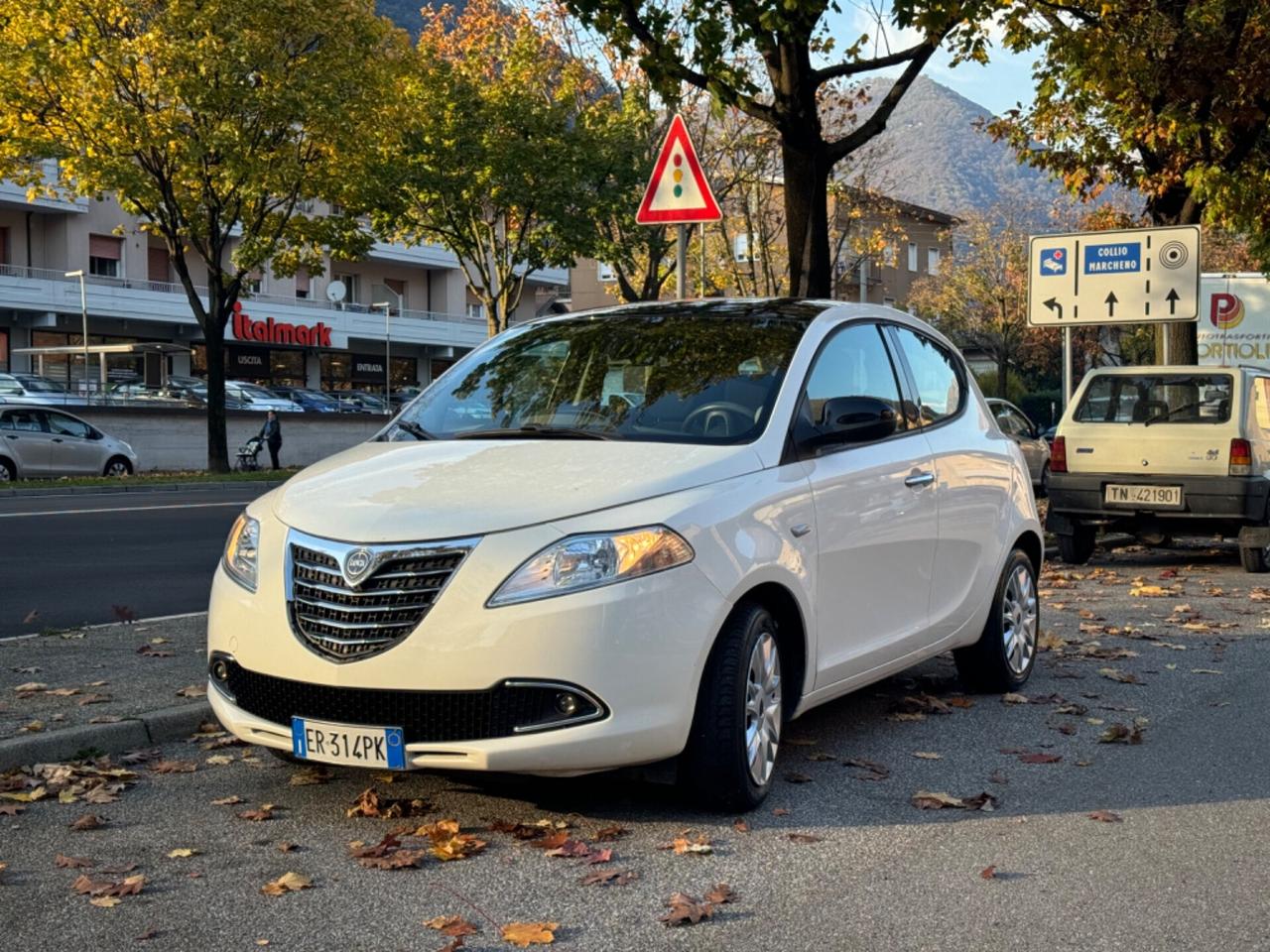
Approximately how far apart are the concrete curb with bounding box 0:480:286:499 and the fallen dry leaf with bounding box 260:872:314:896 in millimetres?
19695

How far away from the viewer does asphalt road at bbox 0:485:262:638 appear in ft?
32.9

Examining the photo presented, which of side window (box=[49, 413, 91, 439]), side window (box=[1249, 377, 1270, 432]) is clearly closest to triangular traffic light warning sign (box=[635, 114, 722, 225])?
side window (box=[1249, 377, 1270, 432])

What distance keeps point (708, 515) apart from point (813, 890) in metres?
1.20

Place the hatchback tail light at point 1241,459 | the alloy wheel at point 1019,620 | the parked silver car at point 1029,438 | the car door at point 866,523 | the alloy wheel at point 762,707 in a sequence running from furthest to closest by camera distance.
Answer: the parked silver car at point 1029,438 → the hatchback tail light at point 1241,459 → the alloy wheel at point 1019,620 → the car door at point 866,523 → the alloy wheel at point 762,707

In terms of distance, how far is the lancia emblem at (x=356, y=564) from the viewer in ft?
15.2

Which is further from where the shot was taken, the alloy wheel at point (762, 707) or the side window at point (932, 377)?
the side window at point (932, 377)

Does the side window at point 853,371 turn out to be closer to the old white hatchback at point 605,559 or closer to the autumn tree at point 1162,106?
the old white hatchback at point 605,559

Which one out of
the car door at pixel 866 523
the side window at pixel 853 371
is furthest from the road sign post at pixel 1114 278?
the car door at pixel 866 523

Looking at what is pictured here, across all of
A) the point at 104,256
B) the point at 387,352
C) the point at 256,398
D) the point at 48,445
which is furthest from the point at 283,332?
the point at 48,445

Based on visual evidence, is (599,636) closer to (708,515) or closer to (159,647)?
(708,515)

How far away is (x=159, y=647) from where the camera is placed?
7953 millimetres

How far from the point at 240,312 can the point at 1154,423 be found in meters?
48.0

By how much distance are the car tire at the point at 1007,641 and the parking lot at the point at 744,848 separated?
340 millimetres

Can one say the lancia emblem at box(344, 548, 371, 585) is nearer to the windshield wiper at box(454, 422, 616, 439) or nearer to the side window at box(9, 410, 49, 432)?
the windshield wiper at box(454, 422, 616, 439)
